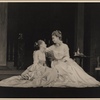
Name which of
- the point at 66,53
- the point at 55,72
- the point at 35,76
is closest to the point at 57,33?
the point at 66,53

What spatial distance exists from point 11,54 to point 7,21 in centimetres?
59

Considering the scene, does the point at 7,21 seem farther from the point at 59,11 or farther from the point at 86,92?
the point at 86,92

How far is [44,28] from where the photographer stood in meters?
4.89

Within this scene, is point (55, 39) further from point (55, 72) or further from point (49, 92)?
point (49, 92)

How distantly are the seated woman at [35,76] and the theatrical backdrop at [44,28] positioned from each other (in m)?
0.10

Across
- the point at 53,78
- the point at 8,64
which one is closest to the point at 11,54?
the point at 8,64

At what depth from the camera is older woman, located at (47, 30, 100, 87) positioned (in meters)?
4.89

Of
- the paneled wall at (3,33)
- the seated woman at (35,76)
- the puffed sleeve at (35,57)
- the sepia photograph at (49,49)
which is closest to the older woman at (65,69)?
the sepia photograph at (49,49)

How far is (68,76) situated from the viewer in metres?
4.90

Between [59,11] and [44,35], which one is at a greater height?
[59,11]

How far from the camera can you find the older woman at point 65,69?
4.89 m

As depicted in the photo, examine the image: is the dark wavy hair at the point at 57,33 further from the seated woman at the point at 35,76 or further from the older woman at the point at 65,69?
the seated woman at the point at 35,76

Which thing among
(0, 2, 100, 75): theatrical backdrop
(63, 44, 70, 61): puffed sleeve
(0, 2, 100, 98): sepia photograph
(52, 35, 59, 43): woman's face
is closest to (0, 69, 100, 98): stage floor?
(0, 2, 100, 98): sepia photograph

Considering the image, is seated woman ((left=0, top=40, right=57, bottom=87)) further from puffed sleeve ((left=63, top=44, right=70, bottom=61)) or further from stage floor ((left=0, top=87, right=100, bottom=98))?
puffed sleeve ((left=63, top=44, right=70, bottom=61))
